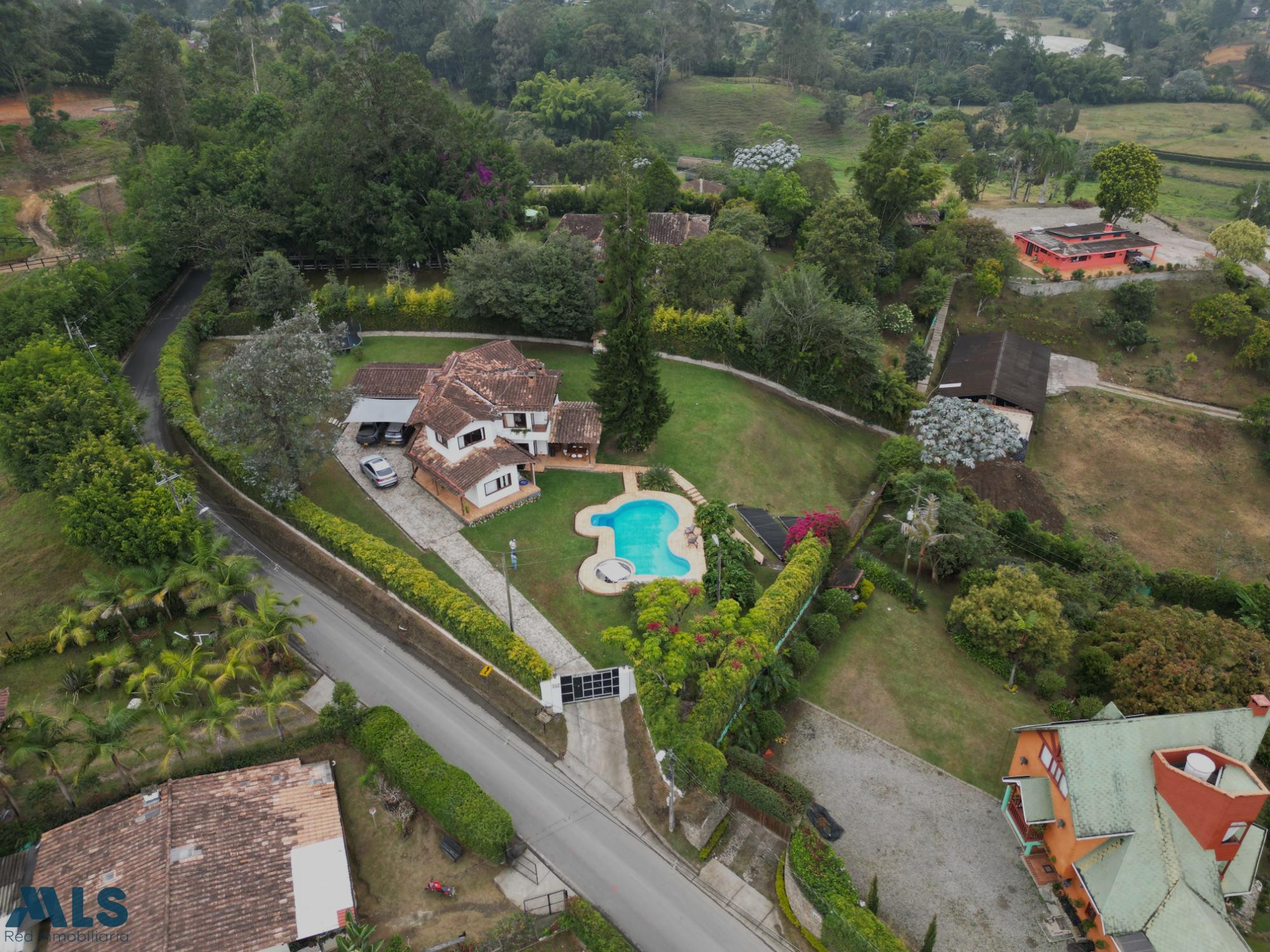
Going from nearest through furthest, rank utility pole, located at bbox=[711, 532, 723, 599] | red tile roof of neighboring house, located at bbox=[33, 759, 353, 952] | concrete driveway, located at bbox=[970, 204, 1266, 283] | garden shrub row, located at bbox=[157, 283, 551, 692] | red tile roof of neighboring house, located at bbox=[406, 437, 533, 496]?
red tile roof of neighboring house, located at bbox=[33, 759, 353, 952] → garden shrub row, located at bbox=[157, 283, 551, 692] → utility pole, located at bbox=[711, 532, 723, 599] → red tile roof of neighboring house, located at bbox=[406, 437, 533, 496] → concrete driveway, located at bbox=[970, 204, 1266, 283]

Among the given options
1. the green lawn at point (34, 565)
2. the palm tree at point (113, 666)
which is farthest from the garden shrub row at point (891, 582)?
the green lawn at point (34, 565)

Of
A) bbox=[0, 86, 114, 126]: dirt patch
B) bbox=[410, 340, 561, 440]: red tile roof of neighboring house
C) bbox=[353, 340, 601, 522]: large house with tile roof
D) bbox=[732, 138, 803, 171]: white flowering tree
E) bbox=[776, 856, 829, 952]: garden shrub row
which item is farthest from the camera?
bbox=[732, 138, 803, 171]: white flowering tree

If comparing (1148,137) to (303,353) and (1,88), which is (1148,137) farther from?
(1,88)

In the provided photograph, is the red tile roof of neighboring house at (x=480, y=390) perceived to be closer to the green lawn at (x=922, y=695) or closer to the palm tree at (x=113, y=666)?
the palm tree at (x=113, y=666)

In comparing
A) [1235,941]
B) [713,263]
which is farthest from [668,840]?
[713,263]

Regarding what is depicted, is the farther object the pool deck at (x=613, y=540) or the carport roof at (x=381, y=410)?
the carport roof at (x=381, y=410)

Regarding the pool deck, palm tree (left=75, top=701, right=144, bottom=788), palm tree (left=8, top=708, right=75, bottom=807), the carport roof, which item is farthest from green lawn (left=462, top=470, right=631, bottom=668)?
palm tree (left=8, top=708, right=75, bottom=807)

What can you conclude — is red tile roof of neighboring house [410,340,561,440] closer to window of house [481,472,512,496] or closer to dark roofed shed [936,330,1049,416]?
window of house [481,472,512,496]
